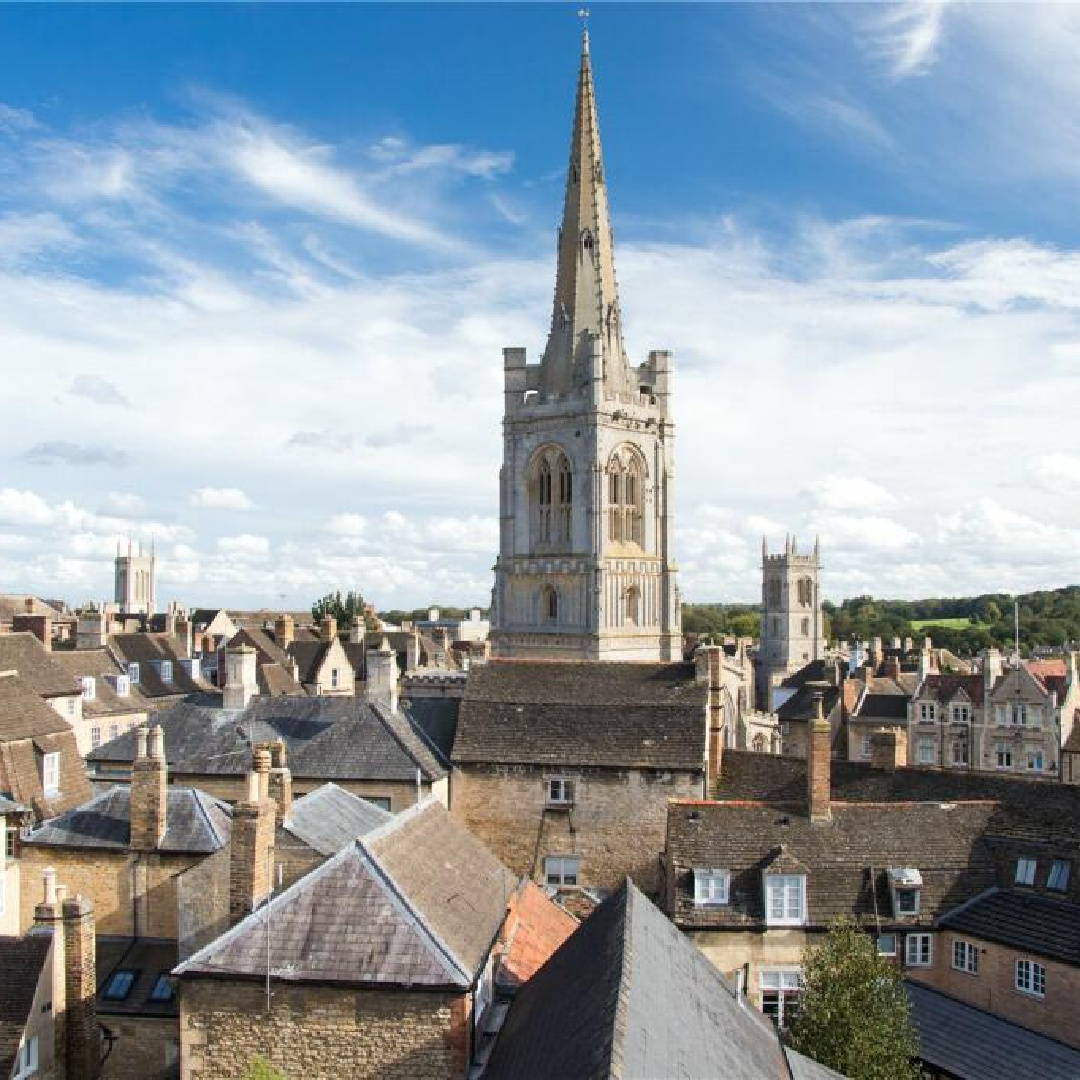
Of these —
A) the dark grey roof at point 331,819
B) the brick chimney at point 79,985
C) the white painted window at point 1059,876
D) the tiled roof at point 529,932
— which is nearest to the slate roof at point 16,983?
the brick chimney at point 79,985

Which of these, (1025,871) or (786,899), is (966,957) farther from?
(786,899)

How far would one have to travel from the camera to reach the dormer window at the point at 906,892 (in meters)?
26.3

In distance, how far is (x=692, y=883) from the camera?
27.0 meters

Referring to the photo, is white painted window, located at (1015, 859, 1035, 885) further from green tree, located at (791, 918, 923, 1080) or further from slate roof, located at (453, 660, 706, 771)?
slate roof, located at (453, 660, 706, 771)

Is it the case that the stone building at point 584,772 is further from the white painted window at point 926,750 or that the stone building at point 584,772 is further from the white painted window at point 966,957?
the white painted window at point 926,750

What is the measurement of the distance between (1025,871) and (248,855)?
17.6m

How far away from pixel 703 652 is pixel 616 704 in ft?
9.79

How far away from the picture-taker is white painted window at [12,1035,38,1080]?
16.9 metres

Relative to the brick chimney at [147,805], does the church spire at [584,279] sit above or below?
above

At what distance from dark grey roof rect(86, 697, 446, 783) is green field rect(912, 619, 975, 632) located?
131 m

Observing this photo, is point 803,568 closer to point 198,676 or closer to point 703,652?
point 198,676

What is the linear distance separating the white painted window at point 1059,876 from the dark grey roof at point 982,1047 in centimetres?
350

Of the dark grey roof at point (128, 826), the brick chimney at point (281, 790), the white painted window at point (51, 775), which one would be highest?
the brick chimney at point (281, 790)

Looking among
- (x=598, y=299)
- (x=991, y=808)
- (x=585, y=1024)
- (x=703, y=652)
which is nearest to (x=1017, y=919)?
(x=991, y=808)
